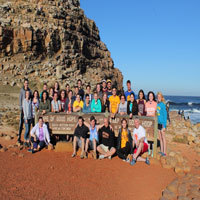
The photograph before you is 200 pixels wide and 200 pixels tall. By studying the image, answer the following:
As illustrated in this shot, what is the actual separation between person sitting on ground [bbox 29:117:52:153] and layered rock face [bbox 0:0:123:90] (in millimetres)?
25920

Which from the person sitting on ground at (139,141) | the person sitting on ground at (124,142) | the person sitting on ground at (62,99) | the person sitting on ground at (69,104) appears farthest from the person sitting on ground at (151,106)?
the person sitting on ground at (62,99)

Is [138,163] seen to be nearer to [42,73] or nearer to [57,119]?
[57,119]

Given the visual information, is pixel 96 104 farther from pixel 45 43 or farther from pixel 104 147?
pixel 45 43

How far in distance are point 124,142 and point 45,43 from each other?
35219mm

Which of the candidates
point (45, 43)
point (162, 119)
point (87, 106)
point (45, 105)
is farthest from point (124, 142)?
point (45, 43)

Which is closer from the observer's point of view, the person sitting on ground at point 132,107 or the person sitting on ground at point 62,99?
the person sitting on ground at point 132,107

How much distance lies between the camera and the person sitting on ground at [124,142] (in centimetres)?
714

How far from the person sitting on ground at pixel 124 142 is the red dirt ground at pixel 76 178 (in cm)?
31

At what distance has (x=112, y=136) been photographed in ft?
24.3

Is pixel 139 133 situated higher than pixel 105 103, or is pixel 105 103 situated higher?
pixel 105 103

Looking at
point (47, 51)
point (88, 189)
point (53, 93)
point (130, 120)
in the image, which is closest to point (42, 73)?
point (47, 51)

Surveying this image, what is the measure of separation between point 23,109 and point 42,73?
28170 mm

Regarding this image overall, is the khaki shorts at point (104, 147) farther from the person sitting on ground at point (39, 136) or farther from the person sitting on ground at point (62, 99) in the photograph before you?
the person sitting on ground at point (62, 99)

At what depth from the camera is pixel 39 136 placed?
26.3 feet
